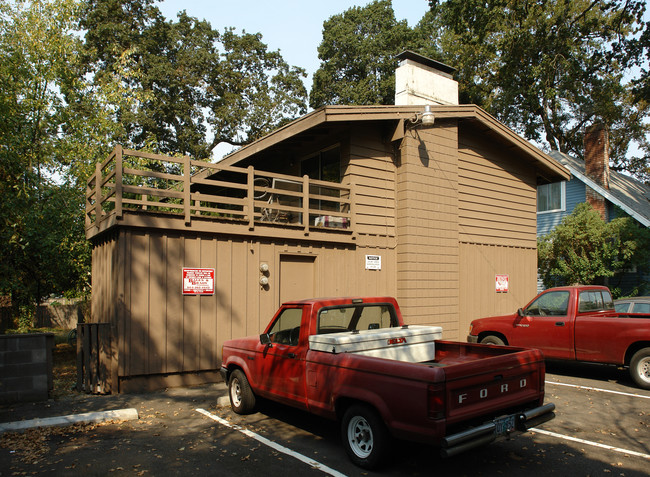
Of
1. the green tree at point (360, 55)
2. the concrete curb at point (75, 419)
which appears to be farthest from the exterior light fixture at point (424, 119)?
the green tree at point (360, 55)

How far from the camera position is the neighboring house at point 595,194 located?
19438mm

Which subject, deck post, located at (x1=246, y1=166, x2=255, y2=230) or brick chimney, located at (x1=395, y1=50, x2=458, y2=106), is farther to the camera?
brick chimney, located at (x1=395, y1=50, x2=458, y2=106)

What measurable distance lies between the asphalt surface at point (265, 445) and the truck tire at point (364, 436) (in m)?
0.13

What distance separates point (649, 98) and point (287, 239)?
490 inches

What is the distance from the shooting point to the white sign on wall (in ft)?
38.6

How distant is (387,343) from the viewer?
5.97 meters

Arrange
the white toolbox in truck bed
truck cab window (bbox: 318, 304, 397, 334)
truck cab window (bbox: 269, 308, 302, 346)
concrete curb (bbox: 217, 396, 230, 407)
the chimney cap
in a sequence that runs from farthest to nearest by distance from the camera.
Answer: the chimney cap, concrete curb (bbox: 217, 396, 230, 407), truck cab window (bbox: 269, 308, 302, 346), truck cab window (bbox: 318, 304, 397, 334), the white toolbox in truck bed

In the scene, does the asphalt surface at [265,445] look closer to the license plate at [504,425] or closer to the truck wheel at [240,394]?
the truck wheel at [240,394]

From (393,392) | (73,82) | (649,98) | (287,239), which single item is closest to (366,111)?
(287,239)

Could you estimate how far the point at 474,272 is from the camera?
13953mm

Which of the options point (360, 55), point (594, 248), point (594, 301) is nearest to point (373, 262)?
point (594, 301)

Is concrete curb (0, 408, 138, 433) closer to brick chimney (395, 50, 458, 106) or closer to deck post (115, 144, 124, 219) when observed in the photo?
deck post (115, 144, 124, 219)

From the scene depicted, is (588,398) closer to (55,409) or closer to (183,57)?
(55,409)

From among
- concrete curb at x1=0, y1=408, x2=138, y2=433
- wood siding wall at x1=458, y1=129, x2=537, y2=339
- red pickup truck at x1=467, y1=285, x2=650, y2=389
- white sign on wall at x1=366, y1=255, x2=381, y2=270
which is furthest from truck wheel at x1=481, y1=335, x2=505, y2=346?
concrete curb at x1=0, y1=408, x2=138, y2=433
